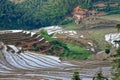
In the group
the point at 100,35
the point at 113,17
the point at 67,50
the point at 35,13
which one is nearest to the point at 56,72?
the point at 67,50

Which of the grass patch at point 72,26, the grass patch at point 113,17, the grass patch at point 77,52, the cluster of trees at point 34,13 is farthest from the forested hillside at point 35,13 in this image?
the grass patch at point 77,52

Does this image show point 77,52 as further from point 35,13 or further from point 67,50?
point 35,13

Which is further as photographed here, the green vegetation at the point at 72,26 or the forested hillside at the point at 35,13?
the forested hillside at the point at 35,13

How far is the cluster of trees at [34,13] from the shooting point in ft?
210

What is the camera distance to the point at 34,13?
6812cm

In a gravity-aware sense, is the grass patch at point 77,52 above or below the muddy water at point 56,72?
below

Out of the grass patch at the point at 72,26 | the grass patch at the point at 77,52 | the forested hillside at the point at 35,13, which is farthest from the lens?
the forested hillside at the point at 35,13

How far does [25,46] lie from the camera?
42969mm

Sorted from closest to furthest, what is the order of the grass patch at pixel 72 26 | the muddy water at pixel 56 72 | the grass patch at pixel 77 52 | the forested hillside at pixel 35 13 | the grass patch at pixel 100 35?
the muddy water at pixel 56 72 → the grass patch at pixel 77 52 → the grass patch at pixel 100 35 → the grass patch at pixel 72 26 → the forested hillside at pixel 35 13

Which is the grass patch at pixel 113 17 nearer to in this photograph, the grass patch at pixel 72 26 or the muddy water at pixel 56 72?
the grass patch at pixel 72 26

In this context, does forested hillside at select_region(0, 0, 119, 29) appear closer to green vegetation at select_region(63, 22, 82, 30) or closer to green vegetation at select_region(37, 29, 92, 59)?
green vegetation at select_region(63, 22, 82, 30)

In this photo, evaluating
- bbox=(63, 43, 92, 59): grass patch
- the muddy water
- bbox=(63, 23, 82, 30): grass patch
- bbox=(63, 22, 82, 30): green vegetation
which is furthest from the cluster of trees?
the muddy water

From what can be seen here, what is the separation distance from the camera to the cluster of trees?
6412 cm

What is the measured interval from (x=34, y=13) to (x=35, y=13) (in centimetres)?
21
